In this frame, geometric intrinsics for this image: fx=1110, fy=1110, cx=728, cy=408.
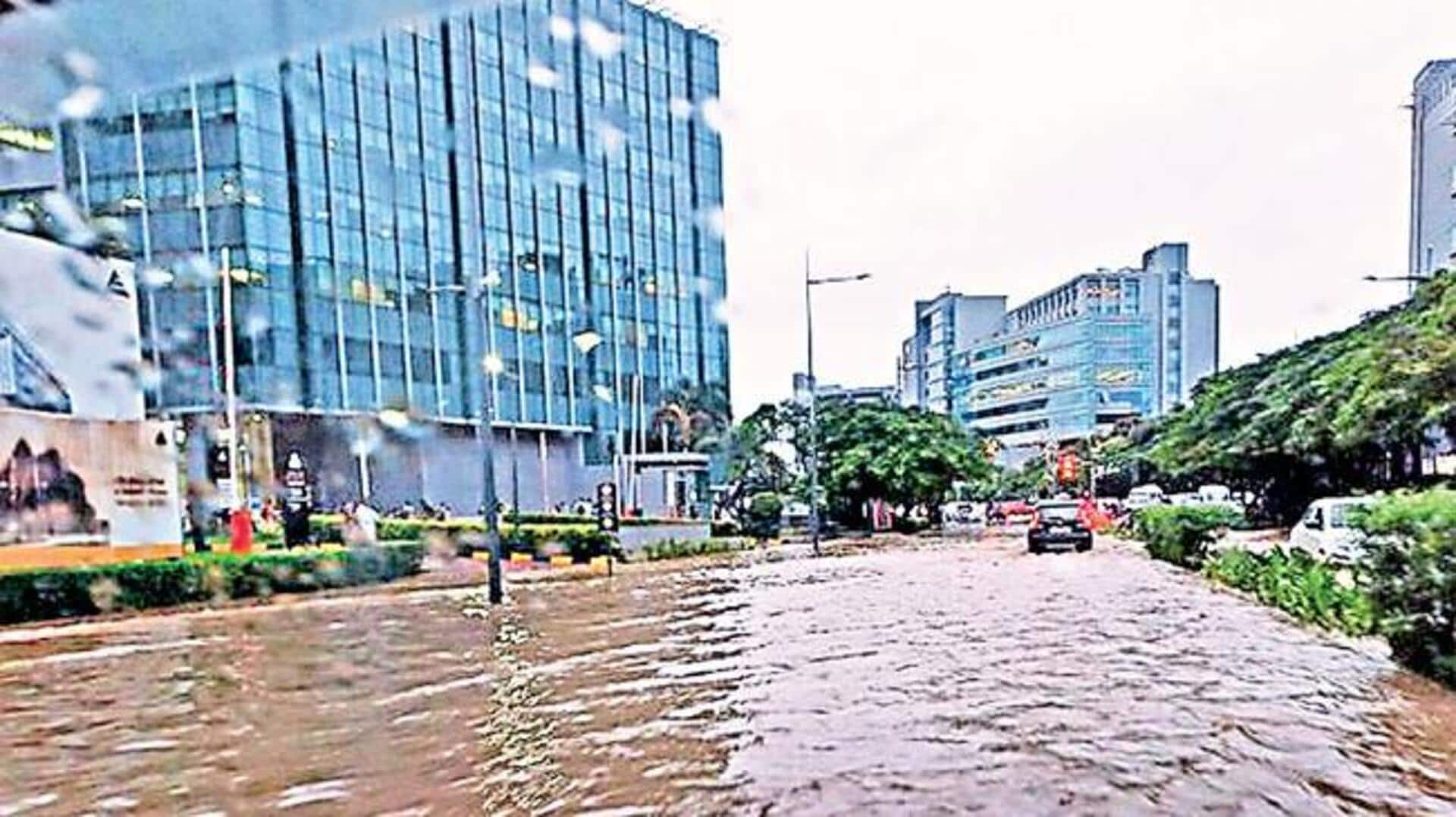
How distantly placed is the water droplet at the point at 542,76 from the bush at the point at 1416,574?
27.1 m

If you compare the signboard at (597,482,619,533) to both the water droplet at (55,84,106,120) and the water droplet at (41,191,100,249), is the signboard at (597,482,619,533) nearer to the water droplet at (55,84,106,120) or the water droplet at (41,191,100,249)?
the water droplet at (41,191,100,249)

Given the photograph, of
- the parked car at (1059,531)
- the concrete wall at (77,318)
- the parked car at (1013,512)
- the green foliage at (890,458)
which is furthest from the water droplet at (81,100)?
the parked car at (1013,512)

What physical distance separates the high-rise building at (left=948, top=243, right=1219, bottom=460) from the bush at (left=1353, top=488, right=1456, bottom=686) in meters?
60.5

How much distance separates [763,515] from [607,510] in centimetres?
847

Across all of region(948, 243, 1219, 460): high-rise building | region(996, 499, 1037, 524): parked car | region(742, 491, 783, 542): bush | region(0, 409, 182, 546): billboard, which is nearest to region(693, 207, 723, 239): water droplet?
region(996, 499, 1037, 524): parked car

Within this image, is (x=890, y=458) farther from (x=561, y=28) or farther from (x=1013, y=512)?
(x=561, y=28)

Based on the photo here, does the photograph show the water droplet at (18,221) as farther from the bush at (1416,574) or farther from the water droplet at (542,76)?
the water droplet at (542,76)

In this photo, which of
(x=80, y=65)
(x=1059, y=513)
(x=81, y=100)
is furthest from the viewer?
(x=1059, y=513)

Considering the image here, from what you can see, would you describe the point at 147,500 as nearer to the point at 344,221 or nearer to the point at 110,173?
the point at 110,173

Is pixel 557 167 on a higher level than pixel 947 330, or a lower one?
higher

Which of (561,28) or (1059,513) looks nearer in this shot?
(1059,513)

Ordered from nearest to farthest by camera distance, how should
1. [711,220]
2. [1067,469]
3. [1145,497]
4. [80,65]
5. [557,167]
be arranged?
[80,65] → [557,167] → [1145,497] → [711,220] → [1067,469]

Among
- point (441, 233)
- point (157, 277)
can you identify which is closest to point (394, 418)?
point (441, 233)

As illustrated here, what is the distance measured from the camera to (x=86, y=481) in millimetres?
13547
